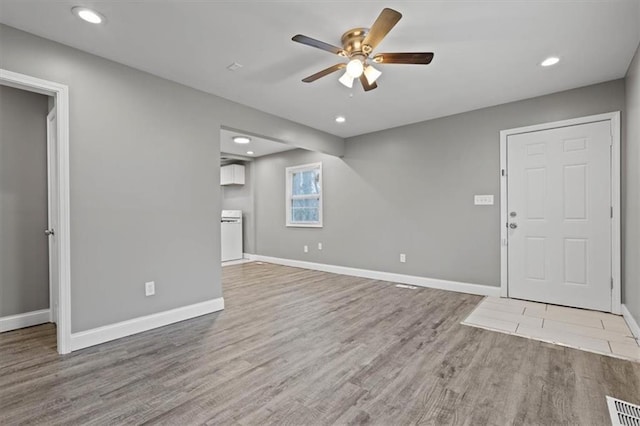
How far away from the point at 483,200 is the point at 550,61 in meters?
1.78

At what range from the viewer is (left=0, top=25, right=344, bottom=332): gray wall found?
2451mm

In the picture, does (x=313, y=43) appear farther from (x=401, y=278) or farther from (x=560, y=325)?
(x=401, y=278)

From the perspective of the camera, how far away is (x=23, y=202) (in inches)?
118

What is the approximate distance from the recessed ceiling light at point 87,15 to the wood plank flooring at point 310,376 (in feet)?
8.31

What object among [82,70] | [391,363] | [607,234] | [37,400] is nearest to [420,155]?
[607,234]

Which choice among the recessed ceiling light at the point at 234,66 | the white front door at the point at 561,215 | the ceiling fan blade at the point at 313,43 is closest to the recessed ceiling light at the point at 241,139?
the recessed ceiling light at the point at 234,66

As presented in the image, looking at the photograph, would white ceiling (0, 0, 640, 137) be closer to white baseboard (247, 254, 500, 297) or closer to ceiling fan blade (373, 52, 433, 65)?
ceiling fan blade (373, 52, 433, 65)

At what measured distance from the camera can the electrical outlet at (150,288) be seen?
2859 millimetres

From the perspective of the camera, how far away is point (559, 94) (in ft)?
11.4

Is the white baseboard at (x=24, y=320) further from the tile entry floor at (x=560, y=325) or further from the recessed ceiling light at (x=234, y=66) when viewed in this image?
the tile entry floor at (x=560, y=325)

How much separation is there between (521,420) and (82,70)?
4.01 metres

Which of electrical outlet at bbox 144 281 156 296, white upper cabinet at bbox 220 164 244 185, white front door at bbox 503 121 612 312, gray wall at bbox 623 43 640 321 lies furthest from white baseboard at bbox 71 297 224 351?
white upper cabinet at bbox 220 164 244 185

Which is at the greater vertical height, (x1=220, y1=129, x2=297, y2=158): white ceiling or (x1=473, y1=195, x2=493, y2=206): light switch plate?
(x1=220, y1=129, x2=297, y2=158): white ceiling

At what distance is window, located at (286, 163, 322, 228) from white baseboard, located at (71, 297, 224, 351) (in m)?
3.02
